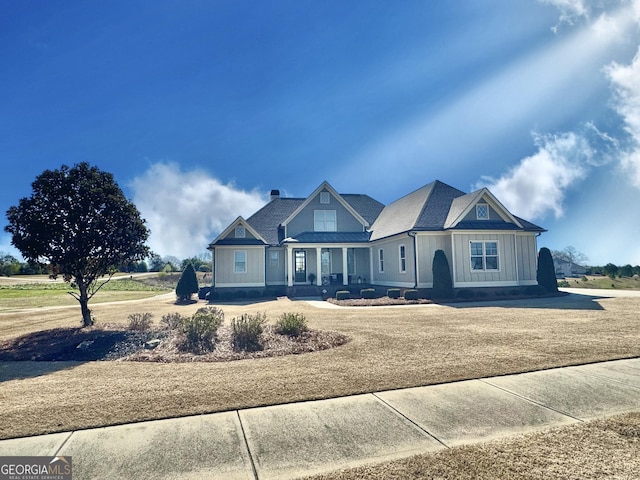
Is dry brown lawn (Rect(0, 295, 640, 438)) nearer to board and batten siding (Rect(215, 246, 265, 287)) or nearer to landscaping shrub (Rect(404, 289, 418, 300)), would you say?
landscaping shrub (Rect(404, 289, 418, 300))

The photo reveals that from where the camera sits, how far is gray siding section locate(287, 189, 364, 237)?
27734mm

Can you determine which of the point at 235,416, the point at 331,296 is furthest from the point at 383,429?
the point at 331,296

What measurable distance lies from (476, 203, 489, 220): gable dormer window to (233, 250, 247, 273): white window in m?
15.7

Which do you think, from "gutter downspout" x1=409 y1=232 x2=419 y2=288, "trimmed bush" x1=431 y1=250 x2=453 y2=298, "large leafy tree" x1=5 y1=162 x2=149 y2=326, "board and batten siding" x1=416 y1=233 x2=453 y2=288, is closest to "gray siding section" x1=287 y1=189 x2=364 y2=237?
"gutter downspout" x1=409 y1=232 x2=419 y2=288

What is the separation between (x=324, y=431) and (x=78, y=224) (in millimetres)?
10771

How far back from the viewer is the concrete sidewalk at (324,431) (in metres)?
3.36

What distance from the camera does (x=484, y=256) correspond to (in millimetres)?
21281

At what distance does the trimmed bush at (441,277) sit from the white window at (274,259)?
12050 millimetres

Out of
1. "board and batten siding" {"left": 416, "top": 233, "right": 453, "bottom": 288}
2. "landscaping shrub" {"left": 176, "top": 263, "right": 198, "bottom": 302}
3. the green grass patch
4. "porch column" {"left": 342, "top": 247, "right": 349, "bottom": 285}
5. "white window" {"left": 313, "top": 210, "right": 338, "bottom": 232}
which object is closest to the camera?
"board and batten siding" {"left": 416, "top": 233, "right": 453, "bottom": 288}

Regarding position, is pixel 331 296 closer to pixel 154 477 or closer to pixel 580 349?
pixel 580 349


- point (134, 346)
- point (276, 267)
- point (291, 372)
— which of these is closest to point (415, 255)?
point (276, 267)

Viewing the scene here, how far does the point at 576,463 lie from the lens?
3.25m

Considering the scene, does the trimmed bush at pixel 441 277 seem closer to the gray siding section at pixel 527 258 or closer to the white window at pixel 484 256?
the white window at pixel 484 256

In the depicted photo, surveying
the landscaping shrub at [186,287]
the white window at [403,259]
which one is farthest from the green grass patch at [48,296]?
the white window at [403,259]
